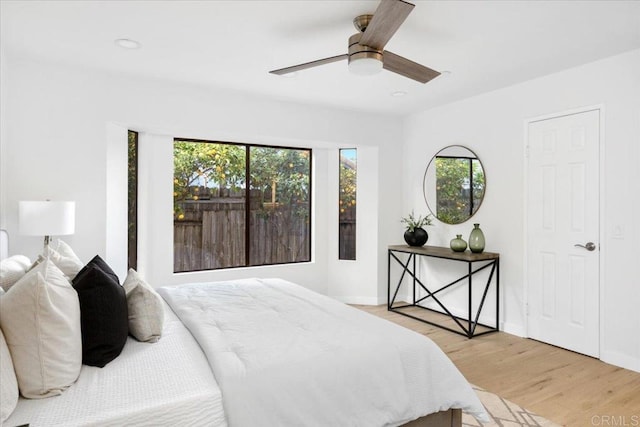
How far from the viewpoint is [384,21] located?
209 cm

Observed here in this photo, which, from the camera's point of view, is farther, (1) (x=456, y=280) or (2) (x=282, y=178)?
(2) (x=282, y=178)

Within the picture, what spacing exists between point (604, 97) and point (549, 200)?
960mm

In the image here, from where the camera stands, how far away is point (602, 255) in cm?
327

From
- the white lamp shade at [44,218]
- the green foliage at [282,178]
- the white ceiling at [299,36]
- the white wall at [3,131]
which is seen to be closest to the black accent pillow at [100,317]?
the white lamp shade at [44,218]

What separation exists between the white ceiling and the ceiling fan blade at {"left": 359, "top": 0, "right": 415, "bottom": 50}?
22 centimetres

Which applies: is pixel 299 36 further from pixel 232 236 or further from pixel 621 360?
pixel 621 360

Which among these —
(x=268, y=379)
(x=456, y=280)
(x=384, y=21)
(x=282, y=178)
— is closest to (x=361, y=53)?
(x=384, y=21)

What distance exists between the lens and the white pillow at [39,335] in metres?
1.36

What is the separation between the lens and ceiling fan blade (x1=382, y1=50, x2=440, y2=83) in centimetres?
251

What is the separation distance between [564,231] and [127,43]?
3.96 meters

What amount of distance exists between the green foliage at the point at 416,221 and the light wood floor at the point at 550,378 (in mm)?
1333

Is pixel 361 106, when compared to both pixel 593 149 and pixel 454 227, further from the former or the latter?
pixel 593 149

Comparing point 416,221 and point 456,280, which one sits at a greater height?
point 416,221

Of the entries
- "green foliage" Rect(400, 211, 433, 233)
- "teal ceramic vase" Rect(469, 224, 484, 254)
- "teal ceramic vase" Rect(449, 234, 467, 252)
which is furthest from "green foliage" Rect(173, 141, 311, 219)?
"teal ceramic vase" Rect(469, 224, 484, 254)
